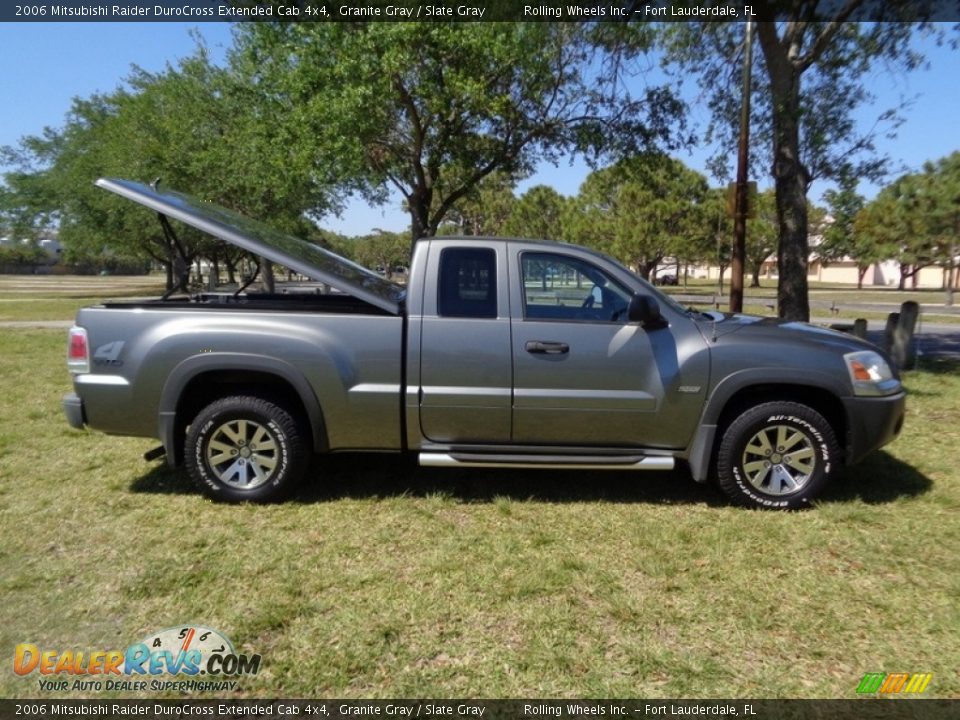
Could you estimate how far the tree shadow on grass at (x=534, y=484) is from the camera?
14.0ft

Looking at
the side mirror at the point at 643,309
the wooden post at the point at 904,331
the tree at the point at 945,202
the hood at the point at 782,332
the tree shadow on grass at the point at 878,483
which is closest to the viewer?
the side mirror at the point at 643,309

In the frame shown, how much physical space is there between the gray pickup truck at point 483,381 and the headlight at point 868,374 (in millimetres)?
13

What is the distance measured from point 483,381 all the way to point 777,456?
6.52 feet

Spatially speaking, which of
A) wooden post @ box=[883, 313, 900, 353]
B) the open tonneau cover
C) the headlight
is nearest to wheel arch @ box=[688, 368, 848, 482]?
the headlight

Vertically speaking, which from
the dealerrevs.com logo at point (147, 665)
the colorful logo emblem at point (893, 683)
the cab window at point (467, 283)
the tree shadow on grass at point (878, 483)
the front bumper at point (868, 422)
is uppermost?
the cab window at point (467, 283)

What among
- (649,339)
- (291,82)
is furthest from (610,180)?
(649,339)

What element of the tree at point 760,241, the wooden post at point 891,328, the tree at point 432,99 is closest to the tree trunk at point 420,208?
the tree at point 432,99

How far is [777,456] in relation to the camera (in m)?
3.99

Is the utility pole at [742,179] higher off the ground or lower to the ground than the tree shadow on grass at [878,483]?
higher

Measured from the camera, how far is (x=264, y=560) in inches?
133

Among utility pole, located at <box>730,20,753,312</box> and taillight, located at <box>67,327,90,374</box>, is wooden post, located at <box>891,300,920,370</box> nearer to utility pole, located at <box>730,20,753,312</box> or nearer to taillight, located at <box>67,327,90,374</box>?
utility pole, located at <box>730,20,753,312</box>

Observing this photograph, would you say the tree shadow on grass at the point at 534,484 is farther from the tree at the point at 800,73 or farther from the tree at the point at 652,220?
the tree at the point at 652,220

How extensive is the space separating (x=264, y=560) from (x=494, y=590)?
1.30m

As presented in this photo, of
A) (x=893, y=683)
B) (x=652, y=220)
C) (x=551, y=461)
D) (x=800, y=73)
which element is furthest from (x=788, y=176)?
(x=652, y=220)
